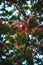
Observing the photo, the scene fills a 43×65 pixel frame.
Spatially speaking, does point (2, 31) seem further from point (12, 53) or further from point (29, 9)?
point (29, 9)

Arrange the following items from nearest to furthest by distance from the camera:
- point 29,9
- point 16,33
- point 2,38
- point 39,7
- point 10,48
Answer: point 16,33 < point 10,48 < point 2,38 < point 39,7 < point 29,9

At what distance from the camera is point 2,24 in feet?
14.4

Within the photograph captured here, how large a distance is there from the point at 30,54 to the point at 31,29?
0.50 meters

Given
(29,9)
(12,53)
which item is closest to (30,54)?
(12,53)

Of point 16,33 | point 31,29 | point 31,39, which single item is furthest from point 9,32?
point 31,39

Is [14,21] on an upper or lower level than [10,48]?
upper

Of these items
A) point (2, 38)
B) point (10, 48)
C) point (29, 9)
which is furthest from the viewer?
point (29, 9)

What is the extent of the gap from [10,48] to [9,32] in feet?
1.31

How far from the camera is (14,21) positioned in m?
4.43

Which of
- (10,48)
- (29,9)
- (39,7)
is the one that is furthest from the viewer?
(29,9)

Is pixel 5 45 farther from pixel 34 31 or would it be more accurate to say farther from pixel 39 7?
pixel 39 7

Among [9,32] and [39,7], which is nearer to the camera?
[9,32]

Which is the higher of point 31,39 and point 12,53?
point 31,39

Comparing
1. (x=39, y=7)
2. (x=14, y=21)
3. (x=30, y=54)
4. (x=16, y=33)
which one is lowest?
(x=30, y=54)
